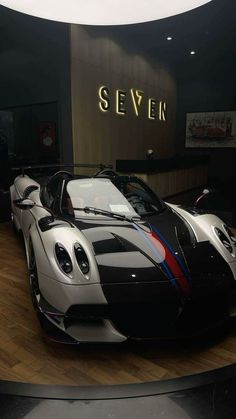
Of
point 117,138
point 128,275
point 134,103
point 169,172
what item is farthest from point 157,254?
point 134,103

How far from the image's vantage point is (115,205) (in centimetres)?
228

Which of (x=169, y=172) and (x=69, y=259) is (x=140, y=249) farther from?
(x=169, y=172)

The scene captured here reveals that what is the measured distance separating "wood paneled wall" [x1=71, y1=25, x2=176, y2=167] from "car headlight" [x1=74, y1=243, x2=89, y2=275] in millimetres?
4342

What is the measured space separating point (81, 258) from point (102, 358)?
538 mm

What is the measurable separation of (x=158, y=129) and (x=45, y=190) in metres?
6.70

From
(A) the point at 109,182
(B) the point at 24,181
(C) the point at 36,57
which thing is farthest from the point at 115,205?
(C) the point at 36,57

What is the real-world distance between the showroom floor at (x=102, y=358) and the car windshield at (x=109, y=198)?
33.1 inches

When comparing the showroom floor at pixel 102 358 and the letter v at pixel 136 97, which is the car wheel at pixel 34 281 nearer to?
the showroom floor at pixel 102 358

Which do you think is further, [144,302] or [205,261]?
[205,261]

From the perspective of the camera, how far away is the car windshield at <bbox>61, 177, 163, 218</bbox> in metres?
Answer: 2.23

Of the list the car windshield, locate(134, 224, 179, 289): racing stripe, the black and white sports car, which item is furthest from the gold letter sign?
locate(134, 224, 179, 289): racing stripe

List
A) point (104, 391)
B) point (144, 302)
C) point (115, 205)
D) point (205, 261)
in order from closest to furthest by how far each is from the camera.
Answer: point (104, 391) → point (144, 302) → point (205, 261) → point (115, 205)

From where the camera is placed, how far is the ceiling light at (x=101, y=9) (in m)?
2.96

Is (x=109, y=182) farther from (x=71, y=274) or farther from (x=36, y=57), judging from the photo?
(x=36, y=57)
